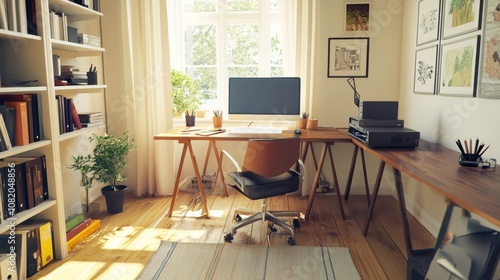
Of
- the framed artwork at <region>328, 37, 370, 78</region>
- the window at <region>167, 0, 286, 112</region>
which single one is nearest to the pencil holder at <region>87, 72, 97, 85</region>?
the window at <region>167, 0, 286, 112</region>

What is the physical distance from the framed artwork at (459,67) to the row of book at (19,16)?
2721 millimetres

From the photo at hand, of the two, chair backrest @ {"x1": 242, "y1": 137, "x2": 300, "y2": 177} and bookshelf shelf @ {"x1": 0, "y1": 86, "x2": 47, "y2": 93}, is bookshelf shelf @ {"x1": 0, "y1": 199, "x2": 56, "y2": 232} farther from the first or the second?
chair backrest @ {"x1": 242, "y1": 137, "x2": 300, "y2": 177}

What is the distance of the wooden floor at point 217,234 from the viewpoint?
7.84 feet

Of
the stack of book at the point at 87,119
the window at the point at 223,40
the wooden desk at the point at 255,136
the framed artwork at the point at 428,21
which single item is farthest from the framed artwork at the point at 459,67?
the stack of book at the point at 87,119

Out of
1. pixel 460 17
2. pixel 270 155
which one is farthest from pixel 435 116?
pixel 270 155

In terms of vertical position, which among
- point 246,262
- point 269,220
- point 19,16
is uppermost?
point 19,16

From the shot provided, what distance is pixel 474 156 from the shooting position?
2033 millimetres

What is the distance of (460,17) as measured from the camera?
2.47m

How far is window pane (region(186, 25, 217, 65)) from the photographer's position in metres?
4.26

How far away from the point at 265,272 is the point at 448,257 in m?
1.14

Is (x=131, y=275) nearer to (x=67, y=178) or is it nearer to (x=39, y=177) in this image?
(x=39, y=177)

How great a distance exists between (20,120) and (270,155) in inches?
61.6

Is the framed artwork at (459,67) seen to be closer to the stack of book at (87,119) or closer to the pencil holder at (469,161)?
the pencil holder at (469,161)

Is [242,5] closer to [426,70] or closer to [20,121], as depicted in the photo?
[426,70]
